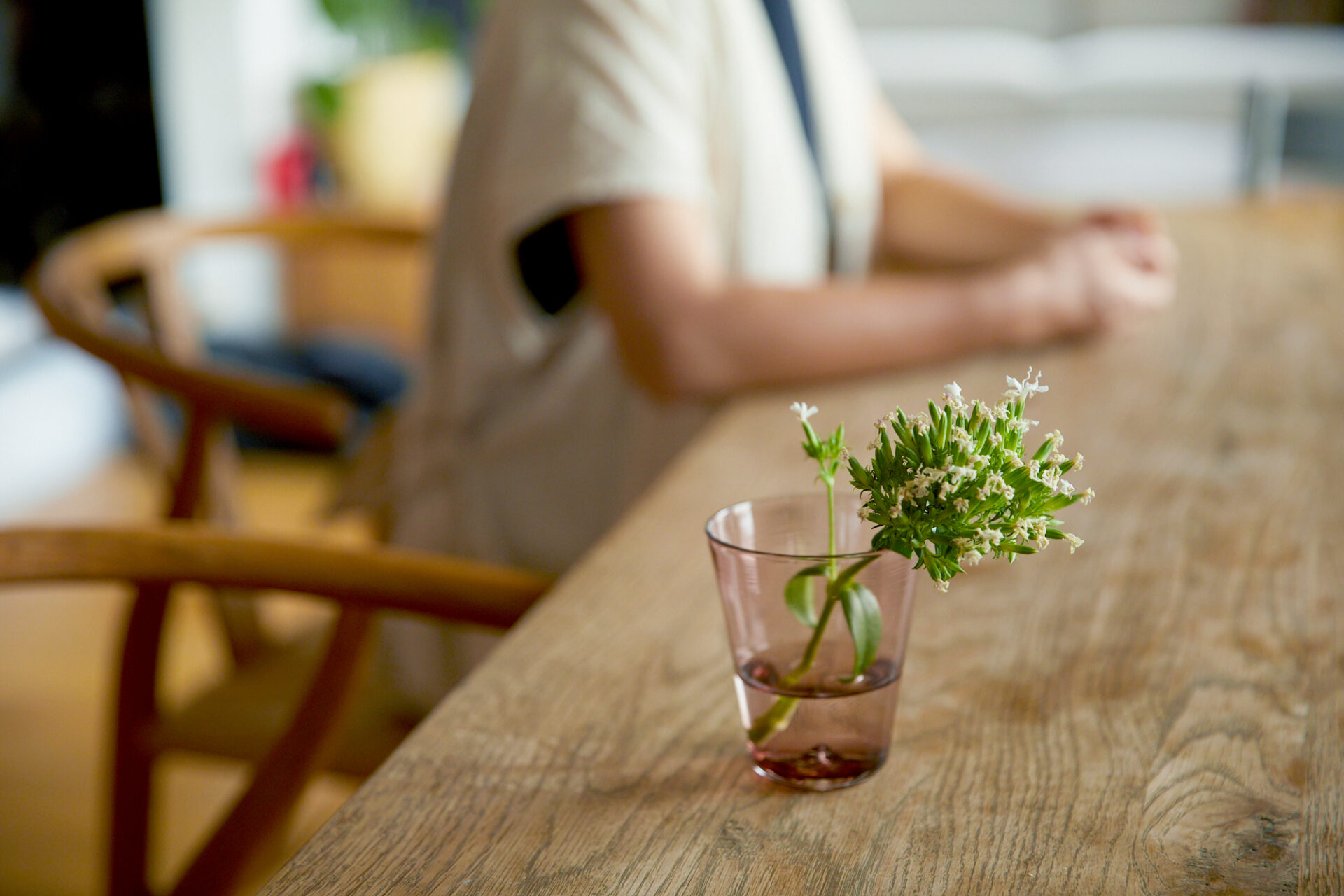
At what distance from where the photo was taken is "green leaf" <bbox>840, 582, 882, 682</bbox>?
0.42 meters

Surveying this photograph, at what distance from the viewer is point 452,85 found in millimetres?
3350

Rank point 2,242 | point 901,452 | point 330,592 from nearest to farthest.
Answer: point 901,452
point 330,592
point 2,242

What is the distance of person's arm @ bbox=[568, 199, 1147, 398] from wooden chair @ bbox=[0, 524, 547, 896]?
28 cm

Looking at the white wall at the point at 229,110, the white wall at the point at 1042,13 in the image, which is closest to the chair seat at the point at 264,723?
the white wall at the point at 229,110

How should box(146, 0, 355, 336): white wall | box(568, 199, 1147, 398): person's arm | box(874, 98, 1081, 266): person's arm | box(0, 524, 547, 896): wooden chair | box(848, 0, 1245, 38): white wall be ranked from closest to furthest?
box(0, 524, 547, 896): wooden chair
box(568, 199, 1147, 398): person's arm
box(874, 98, 1081, 266): person's arm
box(146, 0, 355, 336): white wall
box(848, 0, 1245, 38): white wall

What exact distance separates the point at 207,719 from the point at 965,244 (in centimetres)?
83

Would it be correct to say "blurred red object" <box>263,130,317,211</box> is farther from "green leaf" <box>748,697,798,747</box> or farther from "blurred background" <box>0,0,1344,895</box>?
"green leaf" <box>748,697,798,747</box>

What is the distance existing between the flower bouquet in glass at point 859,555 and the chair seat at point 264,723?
523 millimetres

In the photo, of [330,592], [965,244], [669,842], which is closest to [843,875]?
[669,842]

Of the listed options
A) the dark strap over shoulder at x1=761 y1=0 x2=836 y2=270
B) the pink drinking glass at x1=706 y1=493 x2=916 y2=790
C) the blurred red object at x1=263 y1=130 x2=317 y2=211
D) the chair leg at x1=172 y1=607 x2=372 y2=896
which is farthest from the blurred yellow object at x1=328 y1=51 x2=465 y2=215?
the pink drinking glass at x1=706 y1=493 x2=916 y2=790

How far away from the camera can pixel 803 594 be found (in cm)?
43

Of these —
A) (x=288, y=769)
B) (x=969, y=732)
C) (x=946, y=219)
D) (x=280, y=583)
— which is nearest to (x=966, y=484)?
(x=969, y=732)

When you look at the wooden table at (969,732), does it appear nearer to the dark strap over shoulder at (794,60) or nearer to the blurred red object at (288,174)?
the dark strap over shoulder at (794,60)

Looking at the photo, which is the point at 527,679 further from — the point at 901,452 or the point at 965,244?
the point at 965,244
